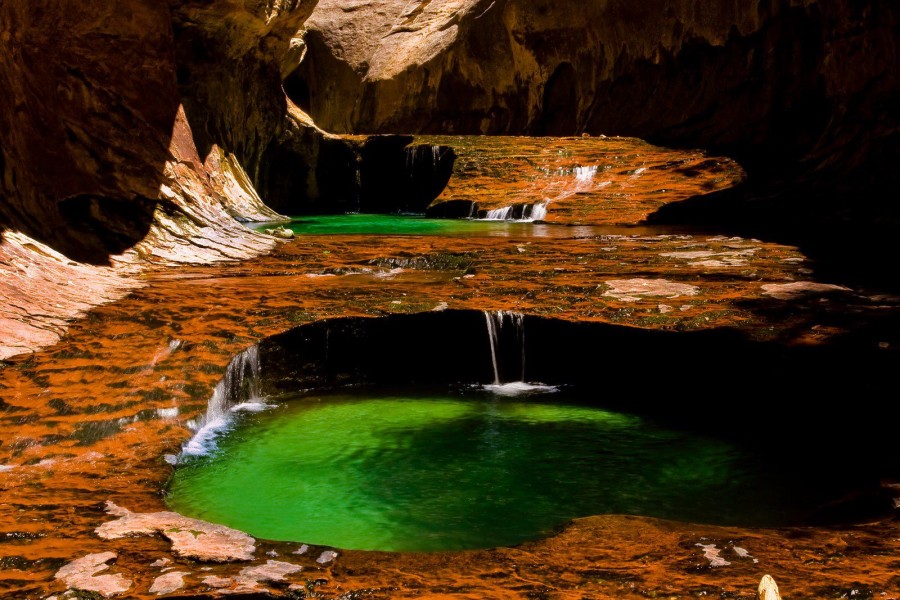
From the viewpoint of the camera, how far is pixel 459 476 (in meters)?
4.14

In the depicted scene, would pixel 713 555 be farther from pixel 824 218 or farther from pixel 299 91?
pixel 299 91

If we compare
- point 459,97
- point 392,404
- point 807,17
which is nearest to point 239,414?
point 392,404

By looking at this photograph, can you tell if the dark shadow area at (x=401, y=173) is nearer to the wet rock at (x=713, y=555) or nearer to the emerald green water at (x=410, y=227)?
the emerald green water at (x=410, y=227)

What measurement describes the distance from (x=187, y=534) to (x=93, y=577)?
1.41 feet

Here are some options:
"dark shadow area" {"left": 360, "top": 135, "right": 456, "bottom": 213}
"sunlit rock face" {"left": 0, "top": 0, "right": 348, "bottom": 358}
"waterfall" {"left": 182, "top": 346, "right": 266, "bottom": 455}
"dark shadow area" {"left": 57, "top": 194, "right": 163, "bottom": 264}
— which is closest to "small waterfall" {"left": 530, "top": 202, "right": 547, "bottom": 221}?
"dark shadow area" {"left": 360, "top": 135, "right": 456, "bottom": 213}

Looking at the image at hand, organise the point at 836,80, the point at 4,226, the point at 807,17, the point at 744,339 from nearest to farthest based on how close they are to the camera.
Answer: the point at 744,339, the point at 4,226, the point at 836,80, the point at 807,17

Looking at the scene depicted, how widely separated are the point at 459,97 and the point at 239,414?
2297cm

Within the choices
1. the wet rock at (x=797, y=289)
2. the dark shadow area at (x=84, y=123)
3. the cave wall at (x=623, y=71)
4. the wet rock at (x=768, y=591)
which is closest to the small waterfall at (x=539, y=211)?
the cave wall at (x=623, y=71)

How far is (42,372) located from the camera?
15.0 feet

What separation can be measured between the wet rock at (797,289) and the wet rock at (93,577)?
4659 mm

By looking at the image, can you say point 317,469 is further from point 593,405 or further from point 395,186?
point 395,186

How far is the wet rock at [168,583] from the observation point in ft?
8.19

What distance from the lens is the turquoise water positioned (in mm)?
3600

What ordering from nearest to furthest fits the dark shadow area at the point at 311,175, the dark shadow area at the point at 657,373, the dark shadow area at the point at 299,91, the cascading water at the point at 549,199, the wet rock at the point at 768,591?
the wet rock at the point at 768,591
the dark shadow area at the point at 657,373
the cascading water at the point at 549,199
the dark shadow area at the point at 311,175
the dark shadow area at the point at 299,91
